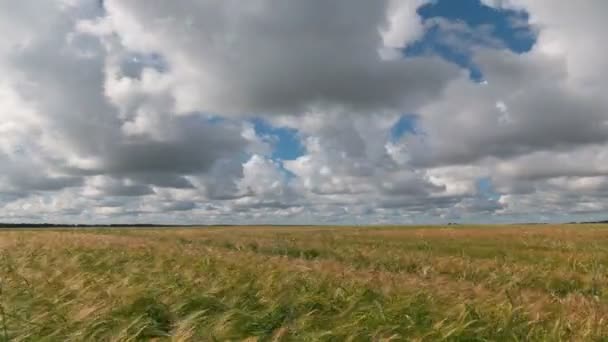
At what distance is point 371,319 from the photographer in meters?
5.10

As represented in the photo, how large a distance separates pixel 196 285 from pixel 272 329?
192cm

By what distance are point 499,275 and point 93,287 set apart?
33.0 feet

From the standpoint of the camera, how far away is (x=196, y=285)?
21.4ft

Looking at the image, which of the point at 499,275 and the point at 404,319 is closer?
the point at 404,319

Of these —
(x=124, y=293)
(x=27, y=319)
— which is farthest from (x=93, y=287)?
(x=27, y=319)

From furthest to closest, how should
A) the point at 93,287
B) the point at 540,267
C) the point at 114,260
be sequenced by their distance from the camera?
the point at 540,267, the point at 114,260, the point at 93,287

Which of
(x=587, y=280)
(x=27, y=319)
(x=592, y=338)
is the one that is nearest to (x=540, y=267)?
(x=587, y=280)

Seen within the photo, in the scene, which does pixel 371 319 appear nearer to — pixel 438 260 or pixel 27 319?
pixel 27 319

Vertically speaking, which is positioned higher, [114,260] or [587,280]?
[114,260]

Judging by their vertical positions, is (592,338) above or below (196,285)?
below

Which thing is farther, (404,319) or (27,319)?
(404,319)

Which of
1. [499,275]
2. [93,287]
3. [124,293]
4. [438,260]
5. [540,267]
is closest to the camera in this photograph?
[124,293]

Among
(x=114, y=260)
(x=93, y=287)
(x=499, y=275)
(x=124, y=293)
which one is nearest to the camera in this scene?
(x=124, y=293)

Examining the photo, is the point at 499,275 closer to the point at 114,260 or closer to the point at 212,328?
the point at 114,260
